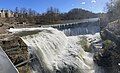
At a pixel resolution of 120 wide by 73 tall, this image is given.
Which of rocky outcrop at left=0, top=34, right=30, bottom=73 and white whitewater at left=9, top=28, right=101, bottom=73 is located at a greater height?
rocky outcrop at left=0, top=34, right=30, bottom=73

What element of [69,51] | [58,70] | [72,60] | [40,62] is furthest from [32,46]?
[69,51]

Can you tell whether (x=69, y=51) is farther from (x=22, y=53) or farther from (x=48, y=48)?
(x=22, y=53)

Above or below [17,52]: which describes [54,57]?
below

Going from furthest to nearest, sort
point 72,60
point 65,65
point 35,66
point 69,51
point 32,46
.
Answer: point 69,51
point 72,60
point 65,65
point 32,46
point 35,66

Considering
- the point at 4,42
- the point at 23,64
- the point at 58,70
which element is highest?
the point at 4,42

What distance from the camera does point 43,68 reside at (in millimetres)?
8883

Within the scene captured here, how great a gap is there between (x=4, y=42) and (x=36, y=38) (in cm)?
292

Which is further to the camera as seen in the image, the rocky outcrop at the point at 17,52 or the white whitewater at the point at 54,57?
the white whitewater at the point at 54,57

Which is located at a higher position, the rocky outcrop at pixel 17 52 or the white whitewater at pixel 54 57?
the rocky outcrop at pixel 17 52

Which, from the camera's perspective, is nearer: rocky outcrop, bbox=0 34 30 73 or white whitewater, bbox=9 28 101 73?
rocky outcrop, bbox=0 34 30 73

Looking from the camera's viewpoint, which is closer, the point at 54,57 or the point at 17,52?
the point at 17,52

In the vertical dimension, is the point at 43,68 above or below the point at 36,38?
below

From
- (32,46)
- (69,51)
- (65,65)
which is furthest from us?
(69,51)

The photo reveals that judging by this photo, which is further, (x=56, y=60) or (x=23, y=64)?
(x=56, y=60)
